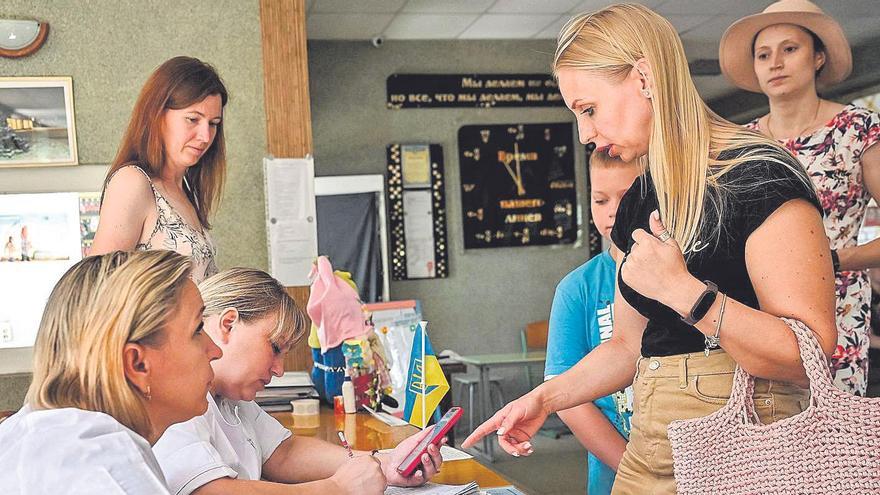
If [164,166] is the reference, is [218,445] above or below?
below

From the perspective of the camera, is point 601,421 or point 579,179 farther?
point 579,179

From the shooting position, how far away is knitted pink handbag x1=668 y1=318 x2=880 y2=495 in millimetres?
1145

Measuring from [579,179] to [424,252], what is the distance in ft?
4.48

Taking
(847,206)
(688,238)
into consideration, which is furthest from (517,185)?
(688,238)

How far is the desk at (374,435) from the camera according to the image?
1.78 meters

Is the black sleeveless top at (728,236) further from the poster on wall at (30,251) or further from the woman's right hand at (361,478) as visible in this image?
the poster on wall at (30,251)

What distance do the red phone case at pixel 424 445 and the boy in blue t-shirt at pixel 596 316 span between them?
30 cm

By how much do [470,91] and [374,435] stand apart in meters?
4.94

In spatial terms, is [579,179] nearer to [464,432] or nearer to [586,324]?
[464,432]

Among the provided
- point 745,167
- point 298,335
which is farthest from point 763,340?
point 298,335

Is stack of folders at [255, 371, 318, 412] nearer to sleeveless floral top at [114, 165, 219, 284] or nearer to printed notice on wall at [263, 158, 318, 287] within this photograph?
sleeveless floral top at [114, 165, 219, 284]

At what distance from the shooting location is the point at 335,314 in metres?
2.83

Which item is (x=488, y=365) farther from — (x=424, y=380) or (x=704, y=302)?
(x=704, y=302)

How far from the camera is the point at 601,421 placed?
1.93 metres
